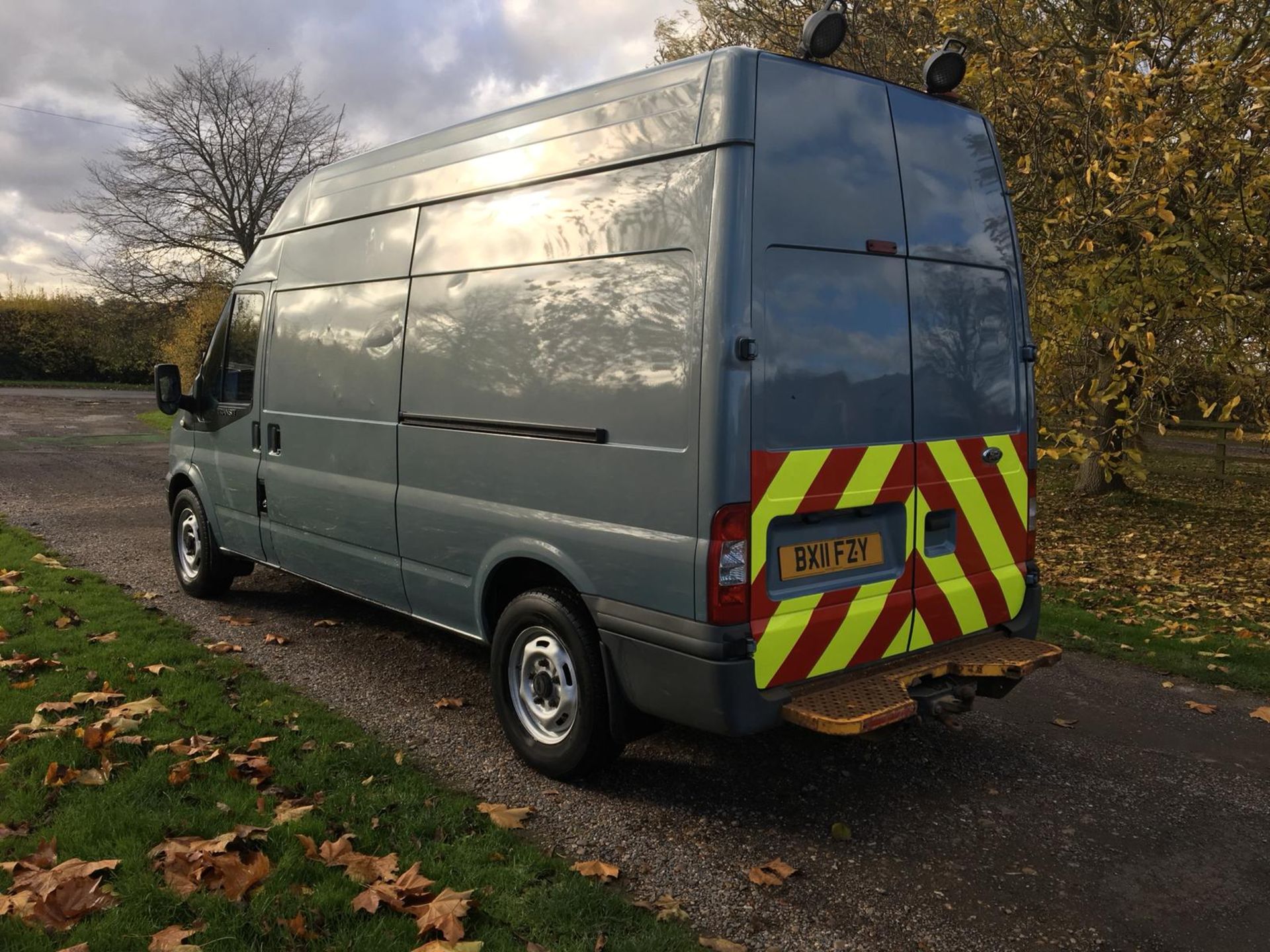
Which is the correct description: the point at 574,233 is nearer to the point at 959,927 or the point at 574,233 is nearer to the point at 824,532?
Result: the point at 824,532

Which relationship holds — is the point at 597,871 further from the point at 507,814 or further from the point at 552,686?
the point at 552,686

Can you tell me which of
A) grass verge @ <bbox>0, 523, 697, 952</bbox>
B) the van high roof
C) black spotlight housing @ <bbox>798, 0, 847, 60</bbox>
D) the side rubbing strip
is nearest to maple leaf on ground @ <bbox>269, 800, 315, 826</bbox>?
grass verge @ <bbox>0, 523, 697, 952</bbox>

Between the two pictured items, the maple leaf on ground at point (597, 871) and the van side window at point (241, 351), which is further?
the van side window at point (241, 351)

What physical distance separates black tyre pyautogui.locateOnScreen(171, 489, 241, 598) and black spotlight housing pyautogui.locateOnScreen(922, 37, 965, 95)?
213 inches

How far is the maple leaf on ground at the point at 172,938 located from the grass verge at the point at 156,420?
20.5m

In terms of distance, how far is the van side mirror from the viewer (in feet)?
21.3

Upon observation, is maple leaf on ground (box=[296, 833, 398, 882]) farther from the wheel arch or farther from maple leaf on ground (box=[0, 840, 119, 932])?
the wheel arch

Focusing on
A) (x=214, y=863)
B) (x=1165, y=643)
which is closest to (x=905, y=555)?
(x=214, y=863)

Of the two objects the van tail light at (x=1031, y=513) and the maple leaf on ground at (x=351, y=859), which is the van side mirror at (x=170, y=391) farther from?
the van tail light at (x=1031, y=513)

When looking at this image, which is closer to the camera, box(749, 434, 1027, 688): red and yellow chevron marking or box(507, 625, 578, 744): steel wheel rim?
Answer: box(749, 434, 1027, 688): red and yellow chevron marking

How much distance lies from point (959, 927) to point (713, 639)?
46.7 inches

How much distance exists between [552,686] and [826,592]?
1294mm

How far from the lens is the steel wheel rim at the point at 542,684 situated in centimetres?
408

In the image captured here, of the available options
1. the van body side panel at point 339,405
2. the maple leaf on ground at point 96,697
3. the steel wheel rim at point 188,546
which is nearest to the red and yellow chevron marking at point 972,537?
the van body side panel at point 339,405
